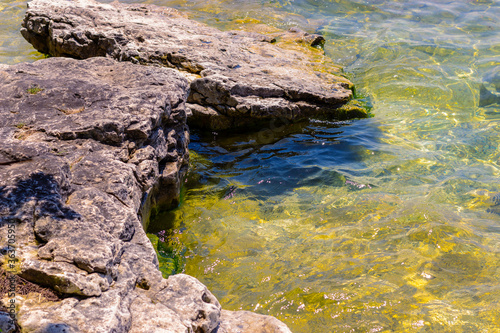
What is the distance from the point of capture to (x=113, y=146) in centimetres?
430

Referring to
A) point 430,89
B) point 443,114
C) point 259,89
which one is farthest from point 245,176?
point 430,89

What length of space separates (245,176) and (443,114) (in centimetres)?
472

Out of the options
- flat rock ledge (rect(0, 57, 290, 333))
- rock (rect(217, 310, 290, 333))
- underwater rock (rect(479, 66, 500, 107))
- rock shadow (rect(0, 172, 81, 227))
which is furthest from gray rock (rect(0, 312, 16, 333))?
underwater rock (rect(479, 66, 500, 107))

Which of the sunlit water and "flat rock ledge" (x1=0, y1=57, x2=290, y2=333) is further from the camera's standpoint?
the sunlit water

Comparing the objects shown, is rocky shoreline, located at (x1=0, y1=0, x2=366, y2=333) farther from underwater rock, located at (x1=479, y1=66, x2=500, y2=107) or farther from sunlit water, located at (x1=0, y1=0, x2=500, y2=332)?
underwater rock, located at (x1=479, y1=66, x2=500, y2=107)

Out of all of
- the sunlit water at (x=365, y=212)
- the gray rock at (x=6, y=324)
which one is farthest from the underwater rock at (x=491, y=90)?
the gray rock at (x=6, y=324)

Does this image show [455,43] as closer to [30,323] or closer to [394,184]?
[394,184]

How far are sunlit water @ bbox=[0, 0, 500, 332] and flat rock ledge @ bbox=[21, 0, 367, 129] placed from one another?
1.38ft

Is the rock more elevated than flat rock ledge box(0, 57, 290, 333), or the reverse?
flat rock ledge box(0, 57, 290, 333)

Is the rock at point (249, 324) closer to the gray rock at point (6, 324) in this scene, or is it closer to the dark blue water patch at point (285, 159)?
the gray rock at point (6, 324)

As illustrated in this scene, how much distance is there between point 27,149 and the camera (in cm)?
347

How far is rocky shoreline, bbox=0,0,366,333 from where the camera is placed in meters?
2.70

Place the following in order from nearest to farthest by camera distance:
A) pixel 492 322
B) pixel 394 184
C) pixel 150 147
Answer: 1. pixel 492 322
2. pixel 150 147
3. pixel 394 184

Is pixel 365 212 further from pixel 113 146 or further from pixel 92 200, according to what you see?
pixel 92 200
